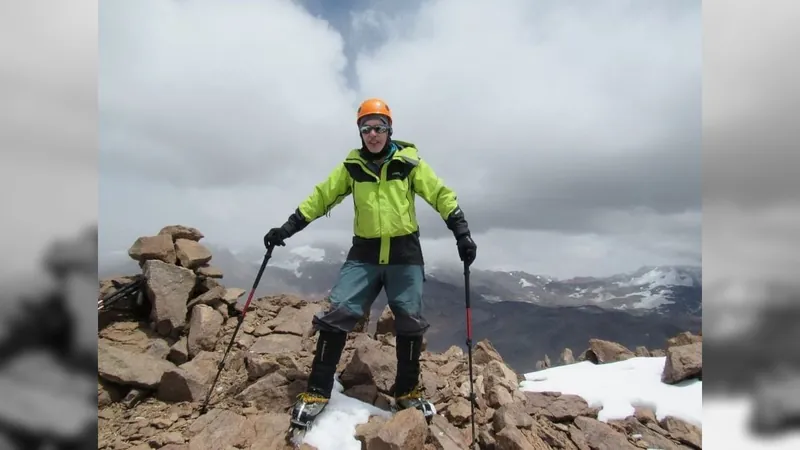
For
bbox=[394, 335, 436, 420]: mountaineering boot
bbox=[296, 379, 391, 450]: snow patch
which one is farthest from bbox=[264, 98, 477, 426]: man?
bbox=[296, 379, 391, 450]: snow patch

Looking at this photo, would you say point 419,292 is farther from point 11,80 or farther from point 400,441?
point 11,80

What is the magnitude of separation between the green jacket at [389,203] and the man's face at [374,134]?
186mm

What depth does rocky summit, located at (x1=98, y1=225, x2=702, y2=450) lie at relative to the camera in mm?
4160

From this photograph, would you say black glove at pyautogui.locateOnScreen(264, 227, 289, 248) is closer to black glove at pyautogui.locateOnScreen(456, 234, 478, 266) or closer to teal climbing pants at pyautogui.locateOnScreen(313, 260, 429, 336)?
teal climbing pants at pyautogui.locateOnScreen(313, 260, 429, 336)

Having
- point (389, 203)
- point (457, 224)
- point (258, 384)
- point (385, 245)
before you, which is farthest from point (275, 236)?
point (457, 224)

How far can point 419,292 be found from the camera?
4.73 metres

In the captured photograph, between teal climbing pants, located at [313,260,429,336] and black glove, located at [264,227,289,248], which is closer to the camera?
teal climbing pants, located at [313,260,429,336]

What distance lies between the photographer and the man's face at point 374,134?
15.3 ft

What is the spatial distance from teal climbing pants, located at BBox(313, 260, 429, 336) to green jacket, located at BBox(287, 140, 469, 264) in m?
0.13

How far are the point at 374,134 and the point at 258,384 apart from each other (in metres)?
3.36

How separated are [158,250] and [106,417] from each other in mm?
3302

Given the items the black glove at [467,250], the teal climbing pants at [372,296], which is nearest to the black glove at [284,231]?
the teal climbing pants at [372,296]

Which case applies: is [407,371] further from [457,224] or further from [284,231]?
[284,231]

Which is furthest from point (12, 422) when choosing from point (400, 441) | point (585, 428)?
point (585, 428)
